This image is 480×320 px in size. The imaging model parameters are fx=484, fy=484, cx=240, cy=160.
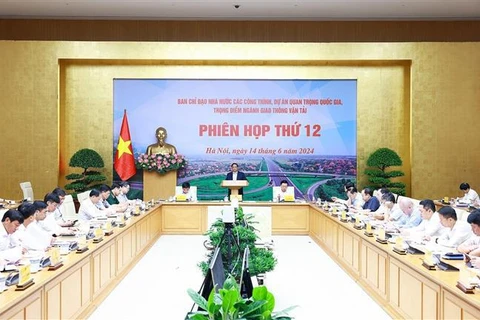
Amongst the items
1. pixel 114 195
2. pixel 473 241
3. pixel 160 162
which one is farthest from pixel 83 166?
pixel 473 241

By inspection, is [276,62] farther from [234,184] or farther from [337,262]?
[337,262]

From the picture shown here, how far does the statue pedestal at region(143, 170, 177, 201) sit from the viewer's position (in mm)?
11453

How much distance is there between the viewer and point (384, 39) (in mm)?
12086

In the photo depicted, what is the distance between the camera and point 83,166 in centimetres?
1114

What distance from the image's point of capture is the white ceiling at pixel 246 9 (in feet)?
35.7

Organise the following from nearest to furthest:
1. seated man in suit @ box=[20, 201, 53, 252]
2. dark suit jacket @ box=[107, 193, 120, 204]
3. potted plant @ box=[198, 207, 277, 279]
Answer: potted plant @ box=[198, 207, 277, 279] → seated man in suit @ box=[20, 201, 53, 252] → dark suit jacket @ box=[107, 193, 120, 204]

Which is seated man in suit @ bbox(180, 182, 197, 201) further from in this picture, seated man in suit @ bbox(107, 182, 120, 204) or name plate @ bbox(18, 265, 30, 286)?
name plate @ bbox(18, 265, 30, 286)

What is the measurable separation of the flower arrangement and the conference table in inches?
118

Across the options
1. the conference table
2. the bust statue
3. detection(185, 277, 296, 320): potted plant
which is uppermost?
the bust statue

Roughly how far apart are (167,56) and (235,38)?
178 centimetres

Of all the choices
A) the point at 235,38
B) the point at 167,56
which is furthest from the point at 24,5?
the point at 235,38

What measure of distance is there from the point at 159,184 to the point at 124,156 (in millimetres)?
1164

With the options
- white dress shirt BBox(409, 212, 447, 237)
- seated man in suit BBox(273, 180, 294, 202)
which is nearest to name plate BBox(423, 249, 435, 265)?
white dress shirt BBox(409, 212, 447, 237)

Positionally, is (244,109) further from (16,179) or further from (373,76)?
(16,179)
